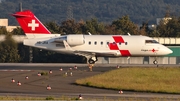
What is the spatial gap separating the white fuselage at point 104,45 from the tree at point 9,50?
10.2 ft

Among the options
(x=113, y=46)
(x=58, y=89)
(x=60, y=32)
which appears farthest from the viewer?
(x=60, y=32)

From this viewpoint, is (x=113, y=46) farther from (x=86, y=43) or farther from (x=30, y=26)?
(x=30, y=26)

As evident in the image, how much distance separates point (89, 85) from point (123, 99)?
8830mm

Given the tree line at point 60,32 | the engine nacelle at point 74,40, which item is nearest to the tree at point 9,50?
the tree line at point 60,32

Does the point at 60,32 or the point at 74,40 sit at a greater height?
→ the point at 60,32

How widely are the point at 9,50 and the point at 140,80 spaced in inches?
1217

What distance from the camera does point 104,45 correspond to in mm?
61312

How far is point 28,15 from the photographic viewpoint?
61.5 metres

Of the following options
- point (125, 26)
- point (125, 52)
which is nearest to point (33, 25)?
point (125, 52)

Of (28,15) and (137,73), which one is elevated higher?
(28,15)

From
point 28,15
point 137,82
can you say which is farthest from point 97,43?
point 137,82

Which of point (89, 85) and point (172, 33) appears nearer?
point (89, 85)

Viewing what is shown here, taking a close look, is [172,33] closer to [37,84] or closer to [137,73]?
[137,73]

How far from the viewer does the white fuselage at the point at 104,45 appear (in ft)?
200
